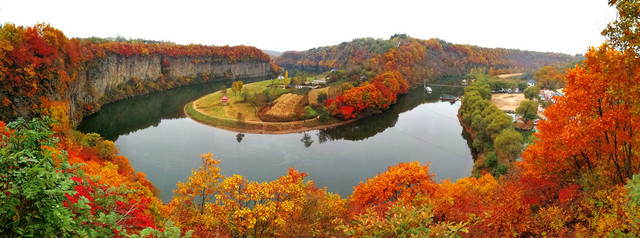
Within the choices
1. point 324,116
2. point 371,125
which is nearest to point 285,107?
point 324,116

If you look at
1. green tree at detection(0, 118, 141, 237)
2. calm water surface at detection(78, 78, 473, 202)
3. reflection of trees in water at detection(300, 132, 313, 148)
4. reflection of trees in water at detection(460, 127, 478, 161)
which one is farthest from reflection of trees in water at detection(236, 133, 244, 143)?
green tree at detection(0, 118, 141, 237)

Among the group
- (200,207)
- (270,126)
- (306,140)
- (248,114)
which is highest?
(200,207)

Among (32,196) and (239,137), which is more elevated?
(32,196)

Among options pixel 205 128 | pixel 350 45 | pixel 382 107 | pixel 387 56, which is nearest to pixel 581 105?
pixel 205 128

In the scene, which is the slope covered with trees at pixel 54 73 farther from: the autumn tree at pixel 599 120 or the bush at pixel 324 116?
the autumn tree at pixel 599 120

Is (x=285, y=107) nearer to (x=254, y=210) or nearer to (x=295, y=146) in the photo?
(x=295, y=146)

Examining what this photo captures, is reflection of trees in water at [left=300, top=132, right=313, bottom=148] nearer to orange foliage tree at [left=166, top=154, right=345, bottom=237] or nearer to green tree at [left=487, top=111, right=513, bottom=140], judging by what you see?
green tree at [left=487, top=111, right=513, bottom=140]

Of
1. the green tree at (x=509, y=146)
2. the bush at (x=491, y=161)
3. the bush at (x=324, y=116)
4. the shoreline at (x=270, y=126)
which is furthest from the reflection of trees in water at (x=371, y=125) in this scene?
the green tree at (x=509, y=146)
